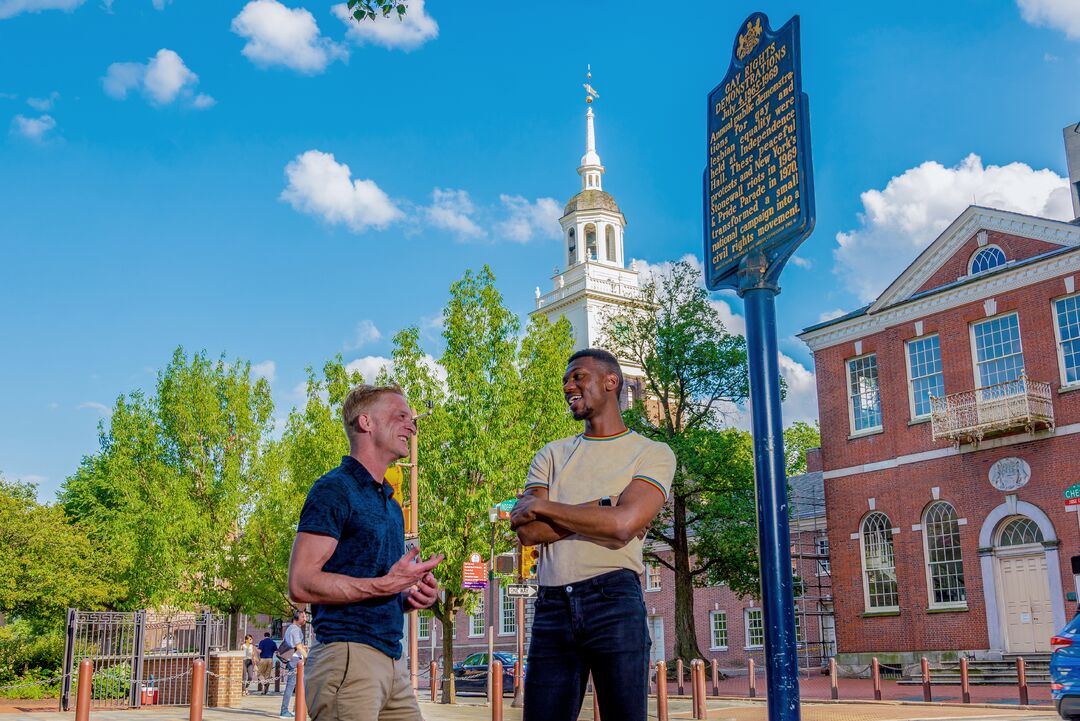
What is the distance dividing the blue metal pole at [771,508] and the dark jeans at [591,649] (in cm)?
425

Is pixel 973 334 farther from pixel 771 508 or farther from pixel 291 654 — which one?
Result: pixel 771 508

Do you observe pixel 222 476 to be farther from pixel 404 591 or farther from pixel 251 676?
pixel 404 591

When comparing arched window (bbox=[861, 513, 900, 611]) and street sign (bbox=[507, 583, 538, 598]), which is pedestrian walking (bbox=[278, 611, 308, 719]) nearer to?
street sign (bbox=[507, 583, 538, 598])

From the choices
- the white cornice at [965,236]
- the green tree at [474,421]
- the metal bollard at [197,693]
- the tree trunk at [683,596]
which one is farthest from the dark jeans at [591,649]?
the tree trunk at [683,596]

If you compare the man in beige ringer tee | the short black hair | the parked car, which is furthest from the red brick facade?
the man in beige ringer tee

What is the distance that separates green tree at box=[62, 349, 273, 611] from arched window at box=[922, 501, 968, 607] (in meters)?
23.4

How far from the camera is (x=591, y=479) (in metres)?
4.39

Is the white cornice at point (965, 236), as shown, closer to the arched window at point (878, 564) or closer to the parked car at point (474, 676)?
the arched window at point (878, 564)

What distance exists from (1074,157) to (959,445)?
13.5 metres

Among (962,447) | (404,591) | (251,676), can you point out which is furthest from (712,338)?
(404,591)

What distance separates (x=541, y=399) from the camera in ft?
94.5

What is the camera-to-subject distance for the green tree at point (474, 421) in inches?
1049

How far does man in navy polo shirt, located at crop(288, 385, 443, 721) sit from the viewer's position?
3.97 metres

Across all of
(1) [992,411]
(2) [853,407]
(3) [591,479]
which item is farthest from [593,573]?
(2) [853,407]
